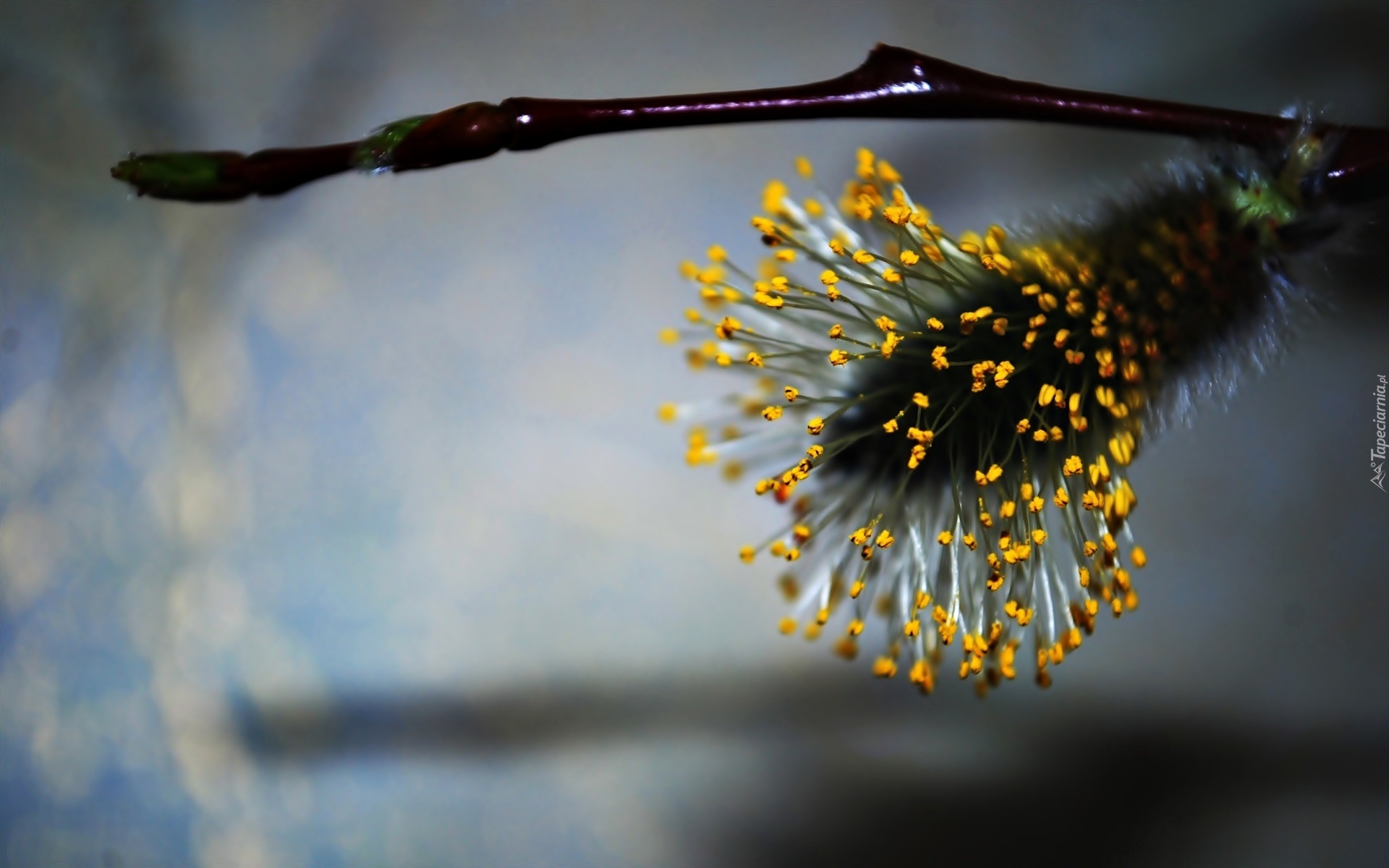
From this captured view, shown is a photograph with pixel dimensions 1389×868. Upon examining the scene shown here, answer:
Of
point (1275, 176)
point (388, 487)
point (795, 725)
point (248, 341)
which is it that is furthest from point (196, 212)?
point (1275, 176)

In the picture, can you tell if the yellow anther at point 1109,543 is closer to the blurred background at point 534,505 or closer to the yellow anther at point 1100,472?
the yellow anther at point 1100,472

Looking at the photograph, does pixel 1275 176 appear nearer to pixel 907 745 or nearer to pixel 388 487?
pixel 907 745

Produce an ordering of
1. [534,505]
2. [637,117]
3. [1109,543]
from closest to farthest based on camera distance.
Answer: [637,117] → [1109,543] → [534,505]

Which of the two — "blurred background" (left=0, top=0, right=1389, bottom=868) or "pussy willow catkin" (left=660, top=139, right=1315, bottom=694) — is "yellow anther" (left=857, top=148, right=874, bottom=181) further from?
"blurred background" (left=0, top=0, right=1389, bottom=868)

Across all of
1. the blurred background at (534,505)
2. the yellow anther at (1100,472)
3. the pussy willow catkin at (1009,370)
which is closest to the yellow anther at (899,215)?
the pussy willow catkin at (1009,370)

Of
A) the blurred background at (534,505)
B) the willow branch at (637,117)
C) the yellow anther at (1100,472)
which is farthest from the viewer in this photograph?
the blurred background at (534,505)

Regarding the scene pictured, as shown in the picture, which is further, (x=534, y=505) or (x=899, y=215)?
(x=534, y=505)

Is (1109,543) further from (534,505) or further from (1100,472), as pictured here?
(534,505)

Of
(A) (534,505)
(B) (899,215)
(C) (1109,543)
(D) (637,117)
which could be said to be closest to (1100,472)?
(C) (1109,543)
